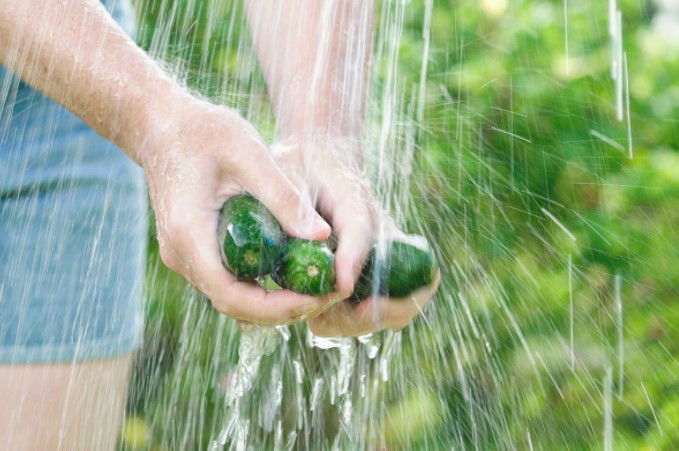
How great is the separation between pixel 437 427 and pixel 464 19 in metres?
1.07

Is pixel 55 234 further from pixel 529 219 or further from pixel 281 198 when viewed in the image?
pixel 529 219

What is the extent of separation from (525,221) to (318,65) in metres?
0.93

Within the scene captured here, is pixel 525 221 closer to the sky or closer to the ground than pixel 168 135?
closer to the ground

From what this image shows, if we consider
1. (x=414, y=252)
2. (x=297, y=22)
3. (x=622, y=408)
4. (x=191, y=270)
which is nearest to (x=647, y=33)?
(x=622, y=408)

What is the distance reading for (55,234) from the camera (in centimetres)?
174

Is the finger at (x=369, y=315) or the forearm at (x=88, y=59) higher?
the forearm at (x=88, y=59)

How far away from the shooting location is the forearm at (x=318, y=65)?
5.80ft

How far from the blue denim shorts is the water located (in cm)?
62

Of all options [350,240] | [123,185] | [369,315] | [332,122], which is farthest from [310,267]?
[123,185]

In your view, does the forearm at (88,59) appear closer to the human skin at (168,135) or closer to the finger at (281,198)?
the human skin at (168,135)

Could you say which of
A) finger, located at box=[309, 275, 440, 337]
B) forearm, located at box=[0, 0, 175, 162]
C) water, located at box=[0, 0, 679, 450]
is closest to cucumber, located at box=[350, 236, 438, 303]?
finger, located at box=[309, 275, 440, 337]

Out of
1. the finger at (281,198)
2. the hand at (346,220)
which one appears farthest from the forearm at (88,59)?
the hand at (346,220)

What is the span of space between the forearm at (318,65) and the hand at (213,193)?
32 cm

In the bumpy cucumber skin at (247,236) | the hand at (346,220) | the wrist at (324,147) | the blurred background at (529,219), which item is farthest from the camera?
the blurred background at (529,219)
